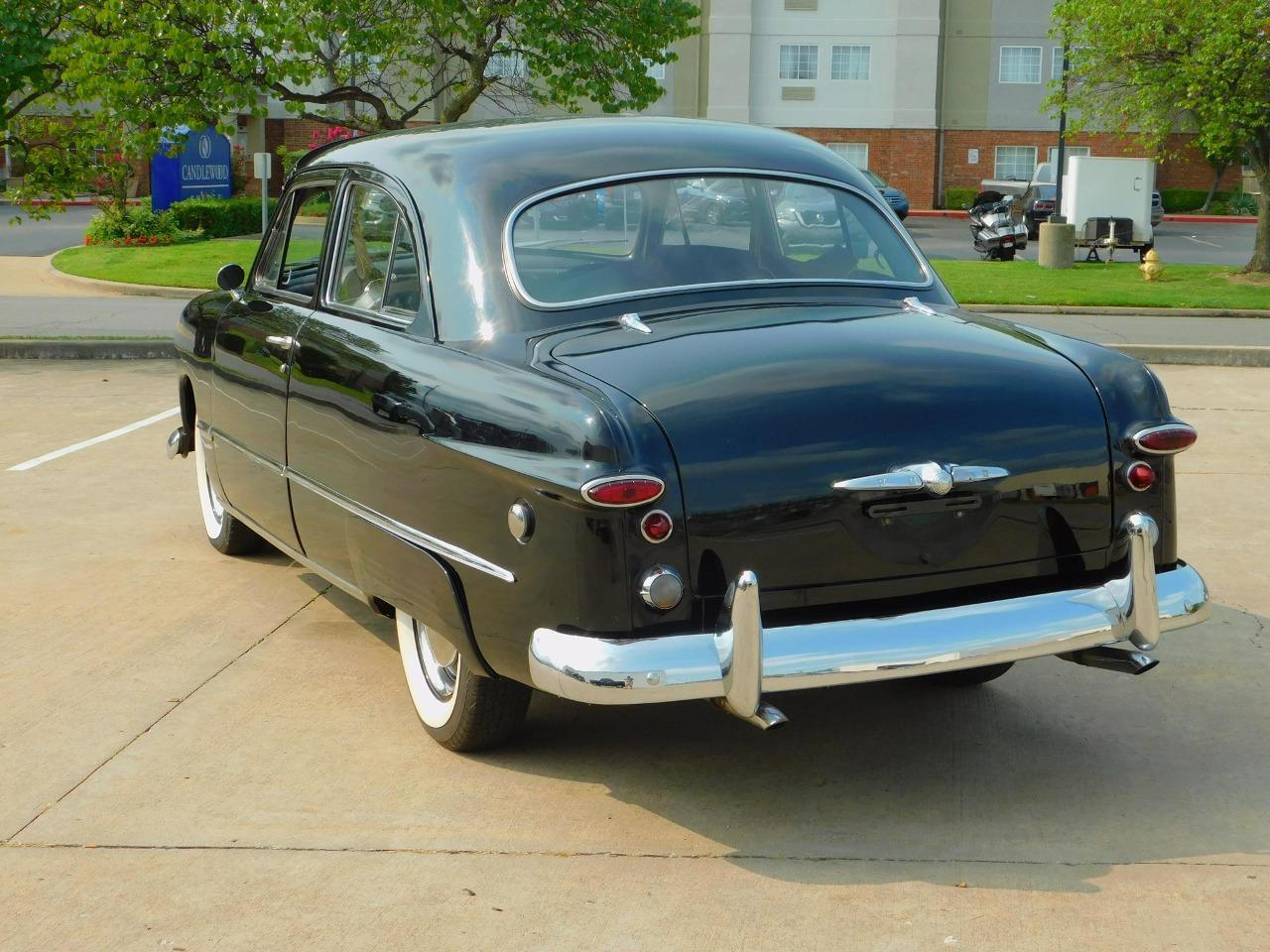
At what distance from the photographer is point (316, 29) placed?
18125mm

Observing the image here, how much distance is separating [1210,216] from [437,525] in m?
47.0

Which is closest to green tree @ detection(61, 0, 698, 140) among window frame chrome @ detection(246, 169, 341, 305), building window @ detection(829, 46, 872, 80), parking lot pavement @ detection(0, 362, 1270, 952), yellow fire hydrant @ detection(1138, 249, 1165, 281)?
yellow fire hydrant @ detection(1138, 249, 1165, 281)

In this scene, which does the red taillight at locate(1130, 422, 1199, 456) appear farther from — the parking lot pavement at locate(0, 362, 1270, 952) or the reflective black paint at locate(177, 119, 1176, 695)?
the parking lot pavement at locate(0, 362, 1270, 952)

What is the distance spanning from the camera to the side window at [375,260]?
5016 millimetres

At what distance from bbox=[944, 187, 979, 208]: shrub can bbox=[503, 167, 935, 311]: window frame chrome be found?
44889 mm

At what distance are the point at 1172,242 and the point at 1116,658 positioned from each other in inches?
1390

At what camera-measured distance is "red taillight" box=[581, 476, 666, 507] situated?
381 centimetres

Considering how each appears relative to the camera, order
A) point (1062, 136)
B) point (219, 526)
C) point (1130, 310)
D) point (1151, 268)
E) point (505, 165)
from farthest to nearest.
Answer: point (1062, 136), point (1151, 268), point (1130, 310), point (219, 526), point (505, 165)

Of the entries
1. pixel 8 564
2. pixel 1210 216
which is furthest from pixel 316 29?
pixel 1210 216

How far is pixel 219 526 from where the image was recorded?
712cm

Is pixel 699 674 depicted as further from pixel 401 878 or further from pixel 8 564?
pixel 8 564

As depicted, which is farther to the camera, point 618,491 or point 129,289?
point 129,289

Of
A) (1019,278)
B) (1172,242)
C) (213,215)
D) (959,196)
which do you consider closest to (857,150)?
(959,196)

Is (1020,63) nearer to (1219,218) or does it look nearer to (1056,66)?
(1056,66)
